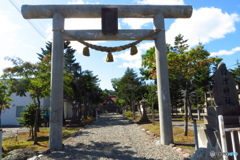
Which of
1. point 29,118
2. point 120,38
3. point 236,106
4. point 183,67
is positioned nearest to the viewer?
point 236,106

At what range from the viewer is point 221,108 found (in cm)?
529

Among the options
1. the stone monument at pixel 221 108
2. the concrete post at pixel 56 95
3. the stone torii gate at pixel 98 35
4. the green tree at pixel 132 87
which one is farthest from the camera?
the green tree at pixel 132 87

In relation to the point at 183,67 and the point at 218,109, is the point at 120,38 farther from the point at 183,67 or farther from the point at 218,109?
the point at 218,109

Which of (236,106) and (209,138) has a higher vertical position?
(236,106)

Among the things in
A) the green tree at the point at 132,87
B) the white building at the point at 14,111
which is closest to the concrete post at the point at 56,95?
the white building at the point at 14,111

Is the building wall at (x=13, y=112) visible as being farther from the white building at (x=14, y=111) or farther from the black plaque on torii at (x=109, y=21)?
the black plaque on torii at (x=109, y=21)

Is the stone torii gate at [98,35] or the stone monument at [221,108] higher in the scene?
the stone torii gate at [98,35]

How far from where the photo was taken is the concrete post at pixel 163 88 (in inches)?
305

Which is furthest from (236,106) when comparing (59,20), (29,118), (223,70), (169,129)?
(29,118)

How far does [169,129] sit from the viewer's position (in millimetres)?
7754

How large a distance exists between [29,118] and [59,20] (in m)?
Result: 6.67

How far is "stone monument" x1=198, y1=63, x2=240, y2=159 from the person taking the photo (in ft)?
16.7

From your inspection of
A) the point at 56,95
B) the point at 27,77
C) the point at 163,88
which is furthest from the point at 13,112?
the point at 163,88

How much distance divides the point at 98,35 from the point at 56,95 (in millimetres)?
3286
